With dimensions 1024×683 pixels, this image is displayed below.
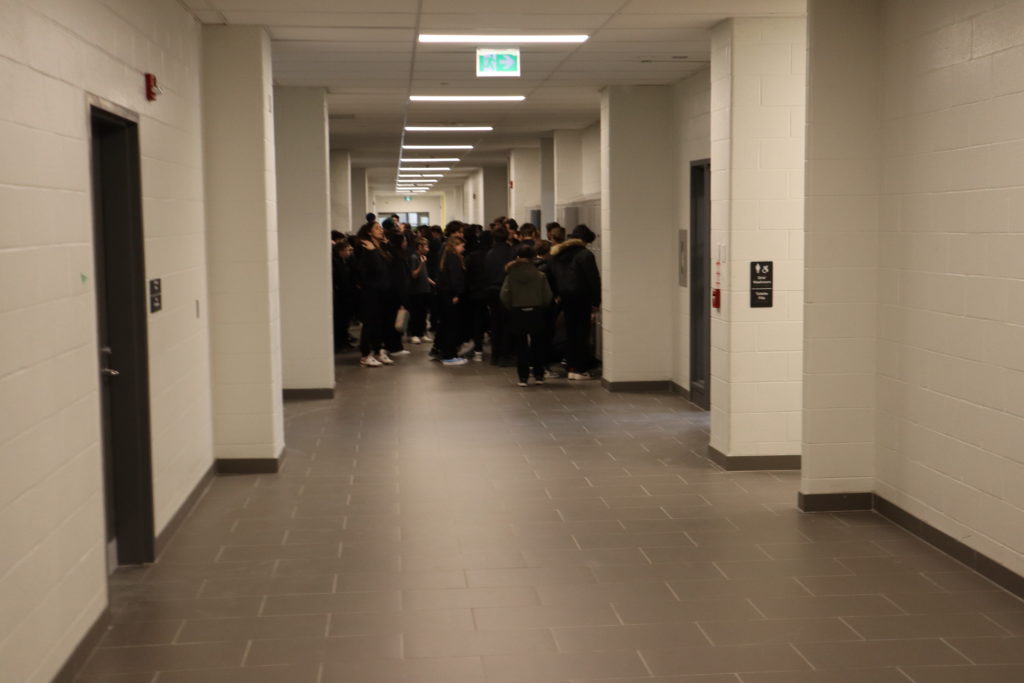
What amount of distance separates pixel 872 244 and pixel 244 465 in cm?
423

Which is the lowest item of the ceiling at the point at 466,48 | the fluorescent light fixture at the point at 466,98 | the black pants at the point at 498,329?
the black pants at the point at 498,329

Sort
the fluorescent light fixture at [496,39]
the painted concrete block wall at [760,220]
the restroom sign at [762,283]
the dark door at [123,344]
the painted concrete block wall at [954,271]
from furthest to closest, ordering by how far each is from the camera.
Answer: the fluorescent light fixture at [496,39] → the restroom sign at [762,283] → the painted concrete block wall at [760,220] → the dark door at [123,344] → the painted concrete block wall at [954,271]

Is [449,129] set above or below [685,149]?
above

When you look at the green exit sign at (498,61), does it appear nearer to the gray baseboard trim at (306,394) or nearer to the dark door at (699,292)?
the dark door at (699,292)

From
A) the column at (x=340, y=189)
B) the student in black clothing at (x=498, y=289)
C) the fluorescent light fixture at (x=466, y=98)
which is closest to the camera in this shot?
the fluorescent light fixture at (x=466, y=98)

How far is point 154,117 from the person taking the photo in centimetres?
592

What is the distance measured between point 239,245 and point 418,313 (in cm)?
818

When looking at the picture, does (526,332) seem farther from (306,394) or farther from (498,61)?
(498,61)

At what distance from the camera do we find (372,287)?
13.1 meters

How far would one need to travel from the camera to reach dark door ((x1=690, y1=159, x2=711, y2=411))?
33.6 ft

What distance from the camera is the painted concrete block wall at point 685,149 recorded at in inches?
394

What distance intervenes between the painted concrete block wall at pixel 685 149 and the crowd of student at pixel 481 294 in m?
1.31

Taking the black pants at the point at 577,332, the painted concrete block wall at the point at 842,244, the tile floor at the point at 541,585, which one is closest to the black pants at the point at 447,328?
the black pants at the point at 577,332

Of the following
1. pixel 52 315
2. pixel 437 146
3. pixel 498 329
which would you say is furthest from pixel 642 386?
pixel 437 146
